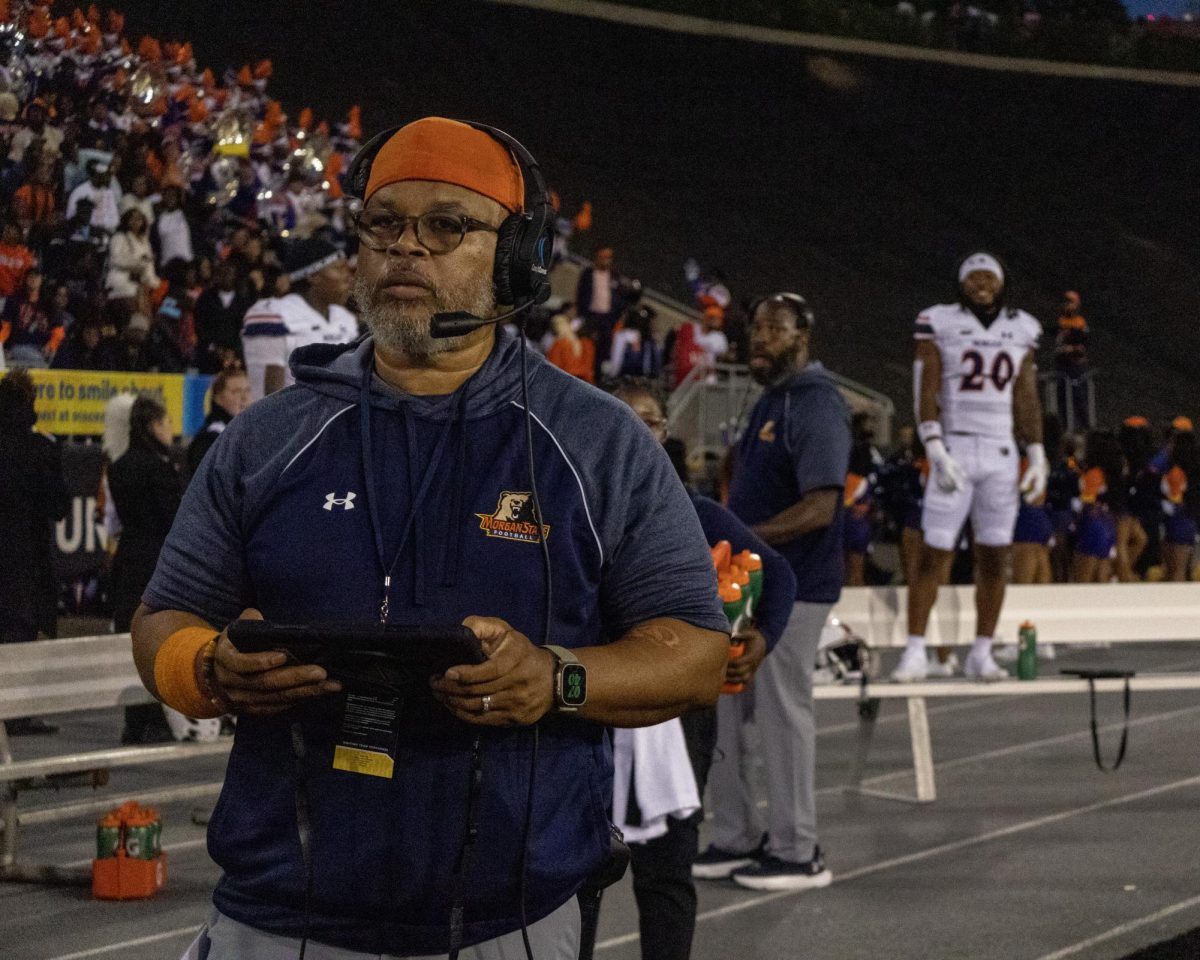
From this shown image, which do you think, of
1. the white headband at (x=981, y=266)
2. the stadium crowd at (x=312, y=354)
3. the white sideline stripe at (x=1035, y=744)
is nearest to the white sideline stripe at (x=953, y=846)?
the stadium crowd at (x=312, y=354)

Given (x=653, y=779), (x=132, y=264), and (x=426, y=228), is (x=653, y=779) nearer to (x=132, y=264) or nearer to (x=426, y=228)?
(x=426, y=228)

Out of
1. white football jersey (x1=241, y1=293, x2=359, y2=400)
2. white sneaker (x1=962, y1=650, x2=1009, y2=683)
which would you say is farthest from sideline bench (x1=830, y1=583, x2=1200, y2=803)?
white football jersey (x1=241, y1=293, x2=359, y2=400)

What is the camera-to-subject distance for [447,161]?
2.73 m

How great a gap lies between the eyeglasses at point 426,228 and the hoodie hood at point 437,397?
6.4 inches

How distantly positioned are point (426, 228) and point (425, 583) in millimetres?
523

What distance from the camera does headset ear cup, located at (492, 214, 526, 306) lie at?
278 cm

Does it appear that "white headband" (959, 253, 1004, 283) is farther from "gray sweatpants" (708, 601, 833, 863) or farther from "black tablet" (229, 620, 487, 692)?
"black tablet" (229, 620, 487, 692)

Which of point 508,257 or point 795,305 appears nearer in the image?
point 508,257

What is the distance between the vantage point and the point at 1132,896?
718cm

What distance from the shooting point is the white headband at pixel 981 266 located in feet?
31.4

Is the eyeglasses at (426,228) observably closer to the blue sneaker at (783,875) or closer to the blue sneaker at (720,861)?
the blue sneaker at (783,875)

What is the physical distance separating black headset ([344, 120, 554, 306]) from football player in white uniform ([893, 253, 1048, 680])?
6.77 meters

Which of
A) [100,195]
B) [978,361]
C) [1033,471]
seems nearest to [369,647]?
[978,361]

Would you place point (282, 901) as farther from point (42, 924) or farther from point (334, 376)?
point (42, 924)
